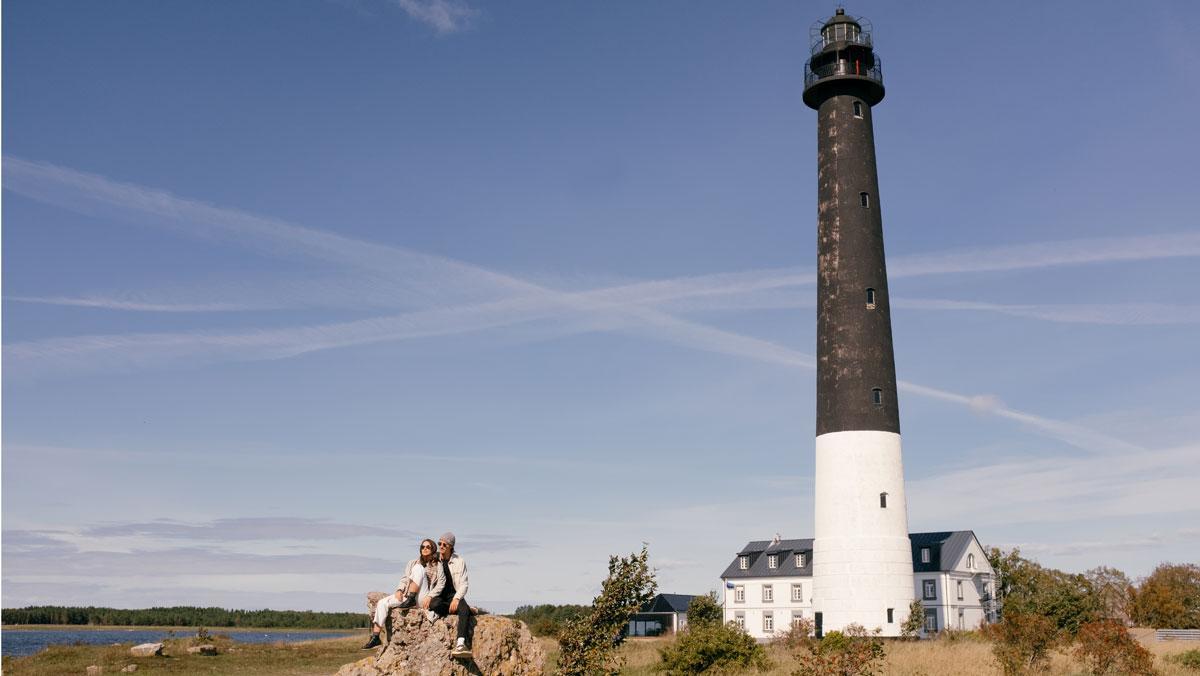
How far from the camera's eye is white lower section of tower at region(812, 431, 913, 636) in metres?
39.1

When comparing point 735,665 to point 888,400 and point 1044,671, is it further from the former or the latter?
point 888,400

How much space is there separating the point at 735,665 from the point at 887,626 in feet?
41.7

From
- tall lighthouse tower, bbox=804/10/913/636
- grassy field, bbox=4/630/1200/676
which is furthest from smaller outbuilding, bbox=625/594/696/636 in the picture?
tall lighthouse tower, bbox=804/10/913/636

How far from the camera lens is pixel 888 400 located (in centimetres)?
4038

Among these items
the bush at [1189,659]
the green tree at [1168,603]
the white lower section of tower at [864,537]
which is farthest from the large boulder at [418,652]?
the green tree at [1168,603]

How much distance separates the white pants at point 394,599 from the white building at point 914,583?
124 feet

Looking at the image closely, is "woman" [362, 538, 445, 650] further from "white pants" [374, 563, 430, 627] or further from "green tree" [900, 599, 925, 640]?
"green tree" [900, 599, 925, 640]

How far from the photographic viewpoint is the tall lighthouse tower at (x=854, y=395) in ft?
129

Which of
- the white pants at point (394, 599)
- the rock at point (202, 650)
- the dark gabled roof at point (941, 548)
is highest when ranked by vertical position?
the dark gabled roof at point (941, 548)

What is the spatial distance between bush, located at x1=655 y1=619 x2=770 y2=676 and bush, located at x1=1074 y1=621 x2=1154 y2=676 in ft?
31.5

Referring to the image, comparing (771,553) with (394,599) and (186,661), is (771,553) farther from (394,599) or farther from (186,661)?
(394,599)

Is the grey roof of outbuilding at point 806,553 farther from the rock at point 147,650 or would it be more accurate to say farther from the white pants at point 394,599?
the white pants at point 394,599

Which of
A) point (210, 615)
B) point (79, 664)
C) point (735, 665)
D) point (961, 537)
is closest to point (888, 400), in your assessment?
point (735, 665)

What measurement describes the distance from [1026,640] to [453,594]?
22.4 m
